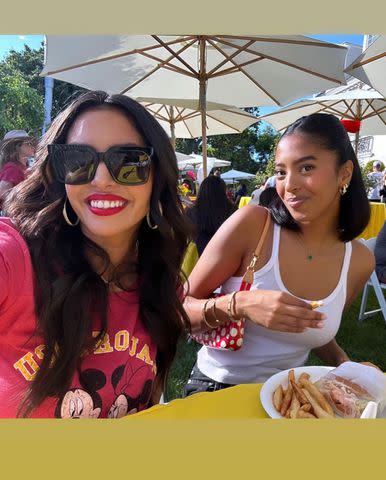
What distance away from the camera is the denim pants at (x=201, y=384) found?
1.69 m

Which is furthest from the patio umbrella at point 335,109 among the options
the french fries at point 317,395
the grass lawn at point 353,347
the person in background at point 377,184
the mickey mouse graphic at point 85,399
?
the mickey mouse graphic at point 85,399

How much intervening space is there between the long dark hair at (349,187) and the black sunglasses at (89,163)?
2.53ft

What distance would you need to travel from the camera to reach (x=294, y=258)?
1.67 m

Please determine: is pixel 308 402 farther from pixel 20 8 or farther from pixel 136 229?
pixel 20 8

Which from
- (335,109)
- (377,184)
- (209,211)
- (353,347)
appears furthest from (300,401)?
(377,184)

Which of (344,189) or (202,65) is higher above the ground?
(202,65)

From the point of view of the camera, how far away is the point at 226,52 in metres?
5.20

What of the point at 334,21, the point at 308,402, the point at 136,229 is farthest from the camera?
the point at 136,229

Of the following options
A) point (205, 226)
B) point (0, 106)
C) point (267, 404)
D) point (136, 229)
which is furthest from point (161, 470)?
point (0, 106)

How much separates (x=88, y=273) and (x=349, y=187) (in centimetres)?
120

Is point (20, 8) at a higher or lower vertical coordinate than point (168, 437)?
higher

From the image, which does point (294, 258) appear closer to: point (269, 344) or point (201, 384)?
point (269, 344)

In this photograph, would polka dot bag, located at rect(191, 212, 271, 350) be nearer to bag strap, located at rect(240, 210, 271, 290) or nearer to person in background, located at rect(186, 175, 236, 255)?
bag strap, located at rect(240, 210, 271, 290)

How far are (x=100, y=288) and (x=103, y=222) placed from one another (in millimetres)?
198
